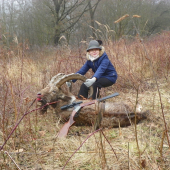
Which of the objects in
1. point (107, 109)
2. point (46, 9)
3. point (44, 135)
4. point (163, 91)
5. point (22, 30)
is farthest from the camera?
point (22, 30)

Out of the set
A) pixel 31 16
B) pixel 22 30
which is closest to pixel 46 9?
pixel 31 16

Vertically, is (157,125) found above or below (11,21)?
below

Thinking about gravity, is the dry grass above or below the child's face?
below

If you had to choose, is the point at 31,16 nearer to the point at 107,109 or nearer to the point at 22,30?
the point at 22,30

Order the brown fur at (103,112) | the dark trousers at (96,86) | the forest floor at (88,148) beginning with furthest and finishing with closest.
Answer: the dark trousers at (96,86) < the brown fur at (103,112) < the forest floor at (88,148)

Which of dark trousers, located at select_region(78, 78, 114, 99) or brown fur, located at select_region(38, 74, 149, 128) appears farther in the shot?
dark trousers, located at select_region(78, 78, 114, 99)

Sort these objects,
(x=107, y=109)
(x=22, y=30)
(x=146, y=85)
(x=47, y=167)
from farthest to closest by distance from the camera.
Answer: (x=22, y=30)
(x=146, y=85)
(x=107, y=109)
(x=47, y=167)

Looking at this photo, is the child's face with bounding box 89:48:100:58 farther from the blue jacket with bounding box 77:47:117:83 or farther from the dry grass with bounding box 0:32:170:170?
the dry grass with bounding box 0:32:170:170

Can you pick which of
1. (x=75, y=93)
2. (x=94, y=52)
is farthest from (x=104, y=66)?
(x=75, y=93)

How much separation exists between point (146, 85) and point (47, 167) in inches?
142

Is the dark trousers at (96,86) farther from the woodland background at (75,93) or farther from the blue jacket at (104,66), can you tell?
the woodland background at (75,93)

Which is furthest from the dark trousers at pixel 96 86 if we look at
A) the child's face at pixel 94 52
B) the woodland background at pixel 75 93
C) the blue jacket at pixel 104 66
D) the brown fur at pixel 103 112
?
the brown fur at pixel 103 112

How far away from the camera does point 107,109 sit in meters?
2.69

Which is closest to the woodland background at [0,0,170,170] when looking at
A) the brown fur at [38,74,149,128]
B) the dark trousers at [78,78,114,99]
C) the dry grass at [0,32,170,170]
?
the dry grass at [0,32,170,170]
